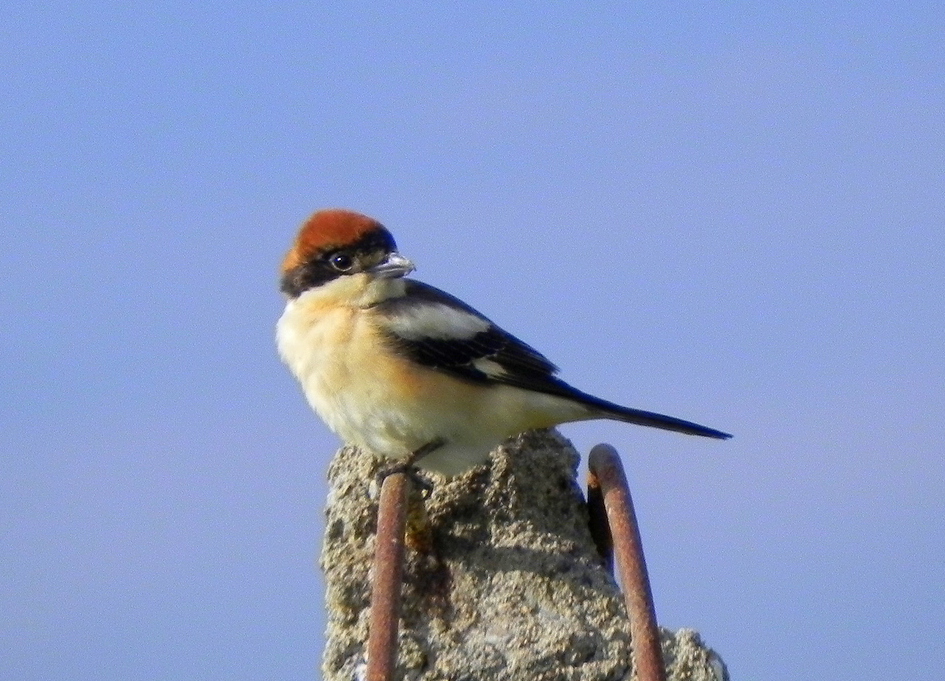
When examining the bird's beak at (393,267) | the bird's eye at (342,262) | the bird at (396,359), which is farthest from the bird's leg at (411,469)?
the bird's eye at (342,262)

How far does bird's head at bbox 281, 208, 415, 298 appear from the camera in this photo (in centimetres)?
520

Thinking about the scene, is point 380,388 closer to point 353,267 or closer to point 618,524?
point 353,267

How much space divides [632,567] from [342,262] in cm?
284

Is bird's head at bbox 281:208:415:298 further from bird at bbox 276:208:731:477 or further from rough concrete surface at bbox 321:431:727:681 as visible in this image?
rough concrete surface at bbox 321:431:727:681

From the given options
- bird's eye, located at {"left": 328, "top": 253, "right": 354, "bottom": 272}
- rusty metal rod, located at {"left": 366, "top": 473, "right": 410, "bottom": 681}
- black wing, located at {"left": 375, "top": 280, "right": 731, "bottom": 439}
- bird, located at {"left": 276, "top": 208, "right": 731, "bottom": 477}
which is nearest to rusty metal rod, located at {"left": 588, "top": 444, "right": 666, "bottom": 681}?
rusty metal rod, located at {"left": 366, "top": 473, "right": 410, "bottom": 681}

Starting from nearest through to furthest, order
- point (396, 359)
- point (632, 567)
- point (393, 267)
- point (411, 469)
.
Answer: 1. point (632, 567)
2. point (411, 469)
3. point (396, 359)
4. point (393, 267)

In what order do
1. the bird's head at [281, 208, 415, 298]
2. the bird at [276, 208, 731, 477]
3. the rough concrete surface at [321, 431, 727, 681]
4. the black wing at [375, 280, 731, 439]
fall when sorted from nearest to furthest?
the rough concrete surface at [321, 431, 727, 681], the bird at [276, 208, 731, 477], the black wing at [375, 280, 731, 439], the bird's head at [281, 208, 415, 298]

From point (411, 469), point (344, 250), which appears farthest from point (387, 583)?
point (344, 250)

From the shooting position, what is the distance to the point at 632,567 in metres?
2.58

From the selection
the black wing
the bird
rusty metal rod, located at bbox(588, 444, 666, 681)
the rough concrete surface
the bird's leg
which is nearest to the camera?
rusty metal rod, located at bbox(588, 444, 666, 681)

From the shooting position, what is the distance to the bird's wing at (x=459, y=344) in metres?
5.04

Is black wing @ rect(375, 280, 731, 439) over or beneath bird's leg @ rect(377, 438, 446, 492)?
over

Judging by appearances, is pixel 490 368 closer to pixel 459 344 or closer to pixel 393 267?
pixel 459 344

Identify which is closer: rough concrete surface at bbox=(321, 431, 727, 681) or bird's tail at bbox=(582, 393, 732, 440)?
rough concrete surface at bbox=(321, 431, 727, 681)
